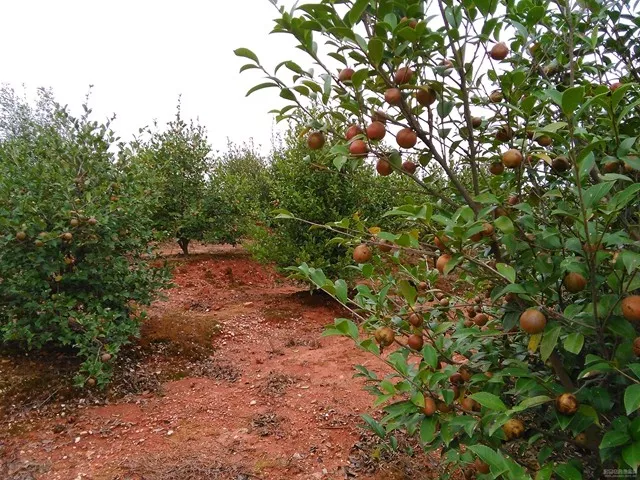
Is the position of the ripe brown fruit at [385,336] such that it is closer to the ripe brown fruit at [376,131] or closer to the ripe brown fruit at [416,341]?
the ripe brown fruit at [416,341]

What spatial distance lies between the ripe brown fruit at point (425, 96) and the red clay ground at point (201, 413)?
1.78 metres

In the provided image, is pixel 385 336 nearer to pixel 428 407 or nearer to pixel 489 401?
pixel 428 407

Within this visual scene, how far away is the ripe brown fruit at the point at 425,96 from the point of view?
1.20 metres

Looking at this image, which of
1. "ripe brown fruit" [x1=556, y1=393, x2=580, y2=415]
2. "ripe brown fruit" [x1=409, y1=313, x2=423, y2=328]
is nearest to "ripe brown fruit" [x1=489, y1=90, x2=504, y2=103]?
"ripe brown fruit" [x1=409, y1=313, x2=423, y2=328]

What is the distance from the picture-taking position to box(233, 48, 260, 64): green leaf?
118 centimetres

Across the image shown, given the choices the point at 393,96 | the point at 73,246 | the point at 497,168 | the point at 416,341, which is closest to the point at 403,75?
the point at 393,96

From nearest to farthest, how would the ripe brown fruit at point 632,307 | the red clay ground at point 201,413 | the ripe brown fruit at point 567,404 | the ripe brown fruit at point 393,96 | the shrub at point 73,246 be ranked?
the ripe brown fruit at point 632,307 < the ripe brown fruit at point 567,404 < the ripe brown fruit at point 393,96 < the red clay ground at point 201,413 < the shrub at point 73,246

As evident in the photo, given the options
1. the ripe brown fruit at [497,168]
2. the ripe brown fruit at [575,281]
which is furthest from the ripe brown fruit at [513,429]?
the ripe brown fruit at [497,168]

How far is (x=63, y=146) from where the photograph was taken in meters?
3.64

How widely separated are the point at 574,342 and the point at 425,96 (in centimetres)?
74

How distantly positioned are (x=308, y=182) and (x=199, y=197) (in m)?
3.55

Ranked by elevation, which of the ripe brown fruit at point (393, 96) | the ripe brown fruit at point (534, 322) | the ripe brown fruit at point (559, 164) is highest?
the ripe brown fruit at point (393, 96)

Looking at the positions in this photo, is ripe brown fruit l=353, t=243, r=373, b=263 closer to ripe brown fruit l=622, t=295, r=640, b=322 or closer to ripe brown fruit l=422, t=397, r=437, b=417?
ripe brown fruit l=422, t=397, r=437, b=417

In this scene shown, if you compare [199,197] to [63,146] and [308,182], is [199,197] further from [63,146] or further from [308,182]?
[63,146]
